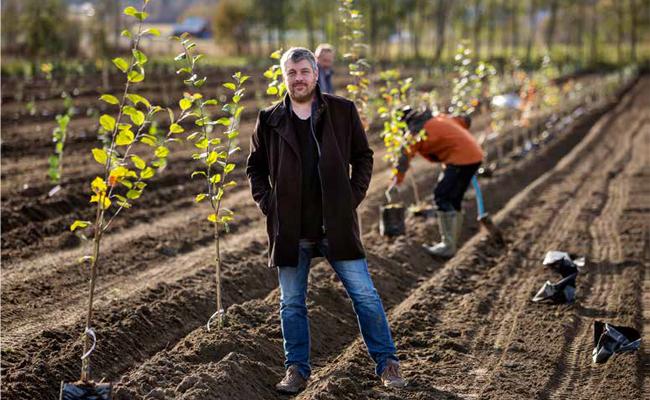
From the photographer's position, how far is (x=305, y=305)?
551cm

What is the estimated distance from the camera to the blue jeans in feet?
17.7

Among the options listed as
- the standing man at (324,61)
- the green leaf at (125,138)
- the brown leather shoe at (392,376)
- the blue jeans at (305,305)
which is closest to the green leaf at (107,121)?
the green leaf at (125,138)

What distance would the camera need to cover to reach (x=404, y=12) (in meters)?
54.6

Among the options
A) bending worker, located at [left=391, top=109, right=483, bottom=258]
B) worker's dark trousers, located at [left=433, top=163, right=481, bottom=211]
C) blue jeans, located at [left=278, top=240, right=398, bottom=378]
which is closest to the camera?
blue jeans, located at [left=278, top=240, right=398, bottom=378]

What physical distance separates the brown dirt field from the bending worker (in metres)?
0.52

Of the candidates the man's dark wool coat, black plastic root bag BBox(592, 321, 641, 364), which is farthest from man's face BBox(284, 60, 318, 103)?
black plastic root bag BBox(592, 321, 641, 364)

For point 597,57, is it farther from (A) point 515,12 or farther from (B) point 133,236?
(B) point 133,236

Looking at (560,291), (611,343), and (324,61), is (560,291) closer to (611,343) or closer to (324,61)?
(611,343)

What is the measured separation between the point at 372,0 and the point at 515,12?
14.5 metres

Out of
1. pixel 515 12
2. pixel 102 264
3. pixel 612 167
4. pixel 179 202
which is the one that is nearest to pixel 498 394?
pixel 102 264

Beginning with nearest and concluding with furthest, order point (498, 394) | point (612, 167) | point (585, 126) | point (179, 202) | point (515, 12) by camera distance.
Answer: point (498, 394)
point (179, 202)
point (612, 167)
point (585, 126)
point (515, 12)

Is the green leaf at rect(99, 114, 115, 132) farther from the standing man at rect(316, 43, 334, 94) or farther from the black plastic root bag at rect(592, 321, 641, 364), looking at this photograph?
the standing man at rect(316, 43, 334, 94)

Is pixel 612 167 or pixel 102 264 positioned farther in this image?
pixel 612 167

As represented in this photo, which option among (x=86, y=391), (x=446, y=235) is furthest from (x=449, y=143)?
(x=86, y=391)
